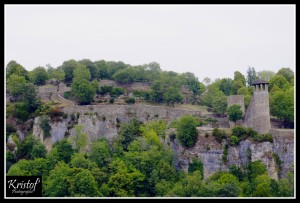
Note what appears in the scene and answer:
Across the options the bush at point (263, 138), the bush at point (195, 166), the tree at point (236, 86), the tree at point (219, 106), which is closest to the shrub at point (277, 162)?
the bush at point (263, 138)

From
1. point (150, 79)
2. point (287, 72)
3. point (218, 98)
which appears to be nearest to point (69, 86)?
point (150, 79)

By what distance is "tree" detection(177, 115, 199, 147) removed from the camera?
151ft

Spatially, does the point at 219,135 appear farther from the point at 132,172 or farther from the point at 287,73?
the point at 287,73

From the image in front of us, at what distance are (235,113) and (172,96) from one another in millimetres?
7599

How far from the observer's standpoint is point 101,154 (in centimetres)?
4541

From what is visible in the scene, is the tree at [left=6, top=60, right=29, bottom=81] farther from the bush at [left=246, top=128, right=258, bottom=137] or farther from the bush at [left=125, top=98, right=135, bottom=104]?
the bush at [left=246, top=128, right=258, bottom=137]

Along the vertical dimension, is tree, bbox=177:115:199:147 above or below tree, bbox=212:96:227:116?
below

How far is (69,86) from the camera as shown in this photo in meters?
58.0

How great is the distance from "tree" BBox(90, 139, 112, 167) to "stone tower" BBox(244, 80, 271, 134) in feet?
27.9

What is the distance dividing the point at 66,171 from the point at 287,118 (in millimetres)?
14119

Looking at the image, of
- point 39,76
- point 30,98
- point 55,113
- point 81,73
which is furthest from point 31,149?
point 39,76

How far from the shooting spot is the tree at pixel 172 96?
55.0 metres

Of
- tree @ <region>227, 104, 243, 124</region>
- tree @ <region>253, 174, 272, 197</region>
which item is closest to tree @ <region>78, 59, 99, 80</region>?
tree @ <region>227, 104, 243, 124</region>

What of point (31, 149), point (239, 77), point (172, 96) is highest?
point (239, 77)
